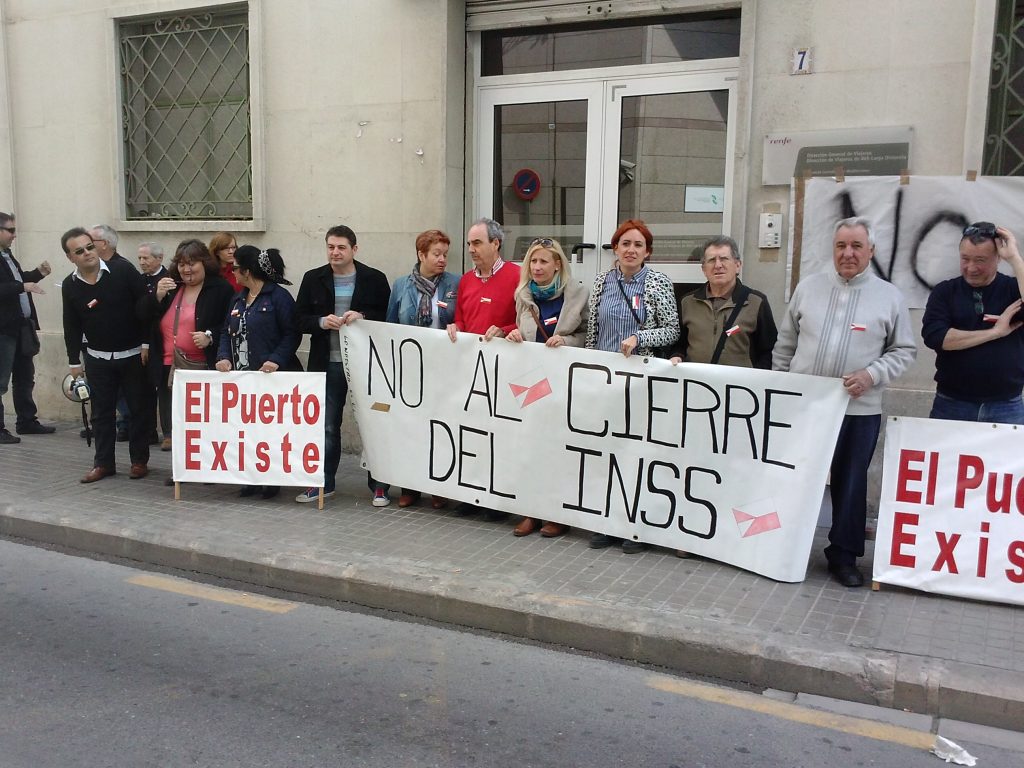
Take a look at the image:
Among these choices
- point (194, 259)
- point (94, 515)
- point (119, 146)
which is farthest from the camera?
point (119, 146)

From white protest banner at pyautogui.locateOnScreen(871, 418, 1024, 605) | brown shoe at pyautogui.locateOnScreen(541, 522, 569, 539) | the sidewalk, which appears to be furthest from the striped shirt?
white protest banner at pyautogui.locateOnScreen(871, 418, 1024, 605)

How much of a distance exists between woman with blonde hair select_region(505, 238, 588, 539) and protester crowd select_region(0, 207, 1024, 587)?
0.01 meters

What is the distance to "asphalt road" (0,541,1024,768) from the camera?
351 cm

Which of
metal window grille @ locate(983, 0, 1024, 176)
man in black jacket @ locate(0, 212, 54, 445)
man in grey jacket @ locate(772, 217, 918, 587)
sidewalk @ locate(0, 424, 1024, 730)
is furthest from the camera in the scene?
man in black jacket @ locate(0, 212, 54, 445)

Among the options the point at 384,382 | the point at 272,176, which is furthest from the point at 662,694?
the point at 272,176

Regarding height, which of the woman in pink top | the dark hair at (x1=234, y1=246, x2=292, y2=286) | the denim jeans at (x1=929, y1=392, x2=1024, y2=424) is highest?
the dark hair at (x1=234, y1=246, x2=292, y2=286)

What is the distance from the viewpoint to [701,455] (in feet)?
17.4

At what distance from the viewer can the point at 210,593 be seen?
5.37 meters

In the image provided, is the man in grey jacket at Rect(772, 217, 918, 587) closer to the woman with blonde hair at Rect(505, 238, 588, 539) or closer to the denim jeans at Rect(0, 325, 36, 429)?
the woman with blonde hair at Rect(505, 238, 588, 539)

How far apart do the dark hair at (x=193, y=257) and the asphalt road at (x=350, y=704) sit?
2892 millimetres

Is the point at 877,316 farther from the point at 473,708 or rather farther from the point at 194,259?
the point at 194,259

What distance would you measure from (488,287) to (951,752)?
12.5 feet

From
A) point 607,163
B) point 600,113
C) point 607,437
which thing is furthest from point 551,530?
point 600,113

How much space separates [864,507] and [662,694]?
1.77 meters
